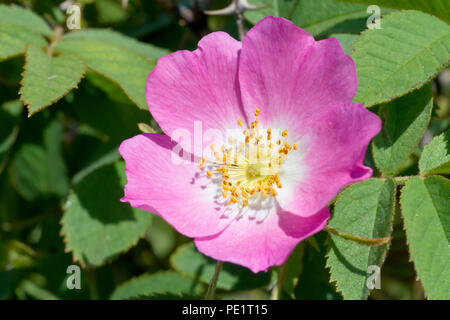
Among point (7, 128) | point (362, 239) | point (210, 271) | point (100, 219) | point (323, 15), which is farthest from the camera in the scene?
point (7, 128)

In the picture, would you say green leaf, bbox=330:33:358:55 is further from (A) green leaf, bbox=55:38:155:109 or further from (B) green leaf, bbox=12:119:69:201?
(B) green leaf, bbox=12:119:69:201

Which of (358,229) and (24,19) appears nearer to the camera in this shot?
(358,229)

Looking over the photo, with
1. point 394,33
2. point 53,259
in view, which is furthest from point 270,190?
point 53,259

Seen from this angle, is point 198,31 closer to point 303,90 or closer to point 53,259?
point 303,90

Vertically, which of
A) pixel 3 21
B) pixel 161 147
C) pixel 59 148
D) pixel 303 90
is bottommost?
pixel 59 148

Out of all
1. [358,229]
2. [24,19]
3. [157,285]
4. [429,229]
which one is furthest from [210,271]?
[24,19]

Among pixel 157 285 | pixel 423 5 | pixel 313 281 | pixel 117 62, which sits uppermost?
pixel 423 5

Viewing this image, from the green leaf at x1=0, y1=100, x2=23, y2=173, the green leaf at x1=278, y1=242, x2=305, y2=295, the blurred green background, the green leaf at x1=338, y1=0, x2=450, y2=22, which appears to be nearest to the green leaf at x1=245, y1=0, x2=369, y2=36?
the blurred green background

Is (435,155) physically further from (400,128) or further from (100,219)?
(100,219)
